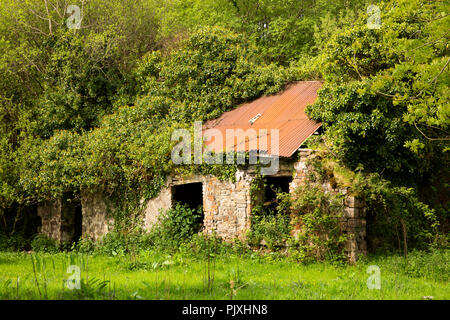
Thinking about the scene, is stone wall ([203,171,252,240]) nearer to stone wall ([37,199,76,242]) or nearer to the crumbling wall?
the crumbling wall

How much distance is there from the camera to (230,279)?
8.73 metres

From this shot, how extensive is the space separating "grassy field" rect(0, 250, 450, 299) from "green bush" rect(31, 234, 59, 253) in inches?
176

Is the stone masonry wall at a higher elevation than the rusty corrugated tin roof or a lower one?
lower

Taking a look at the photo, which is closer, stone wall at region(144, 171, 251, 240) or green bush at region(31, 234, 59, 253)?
stone wall at region(144, 171, 251, 240)

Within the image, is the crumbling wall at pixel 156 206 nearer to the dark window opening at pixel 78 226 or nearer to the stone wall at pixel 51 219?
the stone wall at pixel 51 219

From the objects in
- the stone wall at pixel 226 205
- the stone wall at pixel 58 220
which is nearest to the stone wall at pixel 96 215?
the stone wall at pixel 58 220

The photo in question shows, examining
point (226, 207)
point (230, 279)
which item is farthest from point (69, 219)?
point (230, 279)

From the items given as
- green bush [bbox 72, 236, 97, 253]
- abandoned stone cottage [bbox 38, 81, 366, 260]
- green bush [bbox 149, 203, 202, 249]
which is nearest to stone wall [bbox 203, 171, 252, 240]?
abandoned stone cottage [bbox 38, 81, 366, 260]

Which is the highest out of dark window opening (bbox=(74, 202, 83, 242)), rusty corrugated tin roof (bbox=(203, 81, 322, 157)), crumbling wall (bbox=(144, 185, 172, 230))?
rusty corrugated tin roof (bbox=(203, 81, 322, 157))

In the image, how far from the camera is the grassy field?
289 inches

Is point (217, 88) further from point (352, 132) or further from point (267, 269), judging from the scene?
point (267, 269)

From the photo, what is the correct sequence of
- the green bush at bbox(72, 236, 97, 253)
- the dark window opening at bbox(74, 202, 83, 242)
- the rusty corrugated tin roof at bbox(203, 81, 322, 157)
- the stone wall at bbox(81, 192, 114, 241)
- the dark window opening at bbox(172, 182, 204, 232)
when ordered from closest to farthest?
the rusty corrugated tin roof at bbox(203, 81, 322, 157) → the dark window opening at bbox(172, 182, 204, 232) → the green bush at bbox(72, 236, 97, 253) → the stone wall at bbox(81, 192, 114, 241) → the dark window opening at bbox(74, 202, 83, 242)

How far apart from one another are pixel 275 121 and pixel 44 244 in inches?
409

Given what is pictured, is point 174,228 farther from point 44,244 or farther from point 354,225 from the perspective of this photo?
point 44,244
